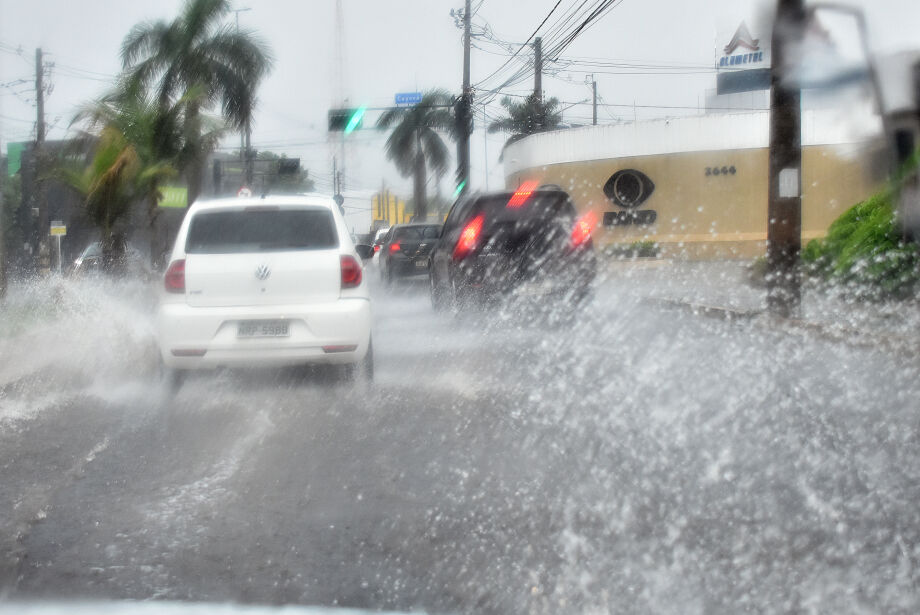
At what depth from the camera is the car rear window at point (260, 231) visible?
Answer: 26.9 feet

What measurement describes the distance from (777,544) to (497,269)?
327 inches

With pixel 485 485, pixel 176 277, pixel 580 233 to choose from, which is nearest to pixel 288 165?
pixel 580 233

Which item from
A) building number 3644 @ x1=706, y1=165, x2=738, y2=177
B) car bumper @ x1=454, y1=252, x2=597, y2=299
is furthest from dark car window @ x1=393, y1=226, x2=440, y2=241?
building number 3644 @ x1=706, y1=165, x2=738, y2=177

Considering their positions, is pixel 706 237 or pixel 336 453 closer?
pixel 336 453

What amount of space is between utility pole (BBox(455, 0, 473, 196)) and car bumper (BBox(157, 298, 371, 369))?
25797 millimetres

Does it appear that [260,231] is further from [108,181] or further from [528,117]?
[528,117]

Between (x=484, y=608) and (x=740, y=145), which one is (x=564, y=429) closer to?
(x=484, y=608)

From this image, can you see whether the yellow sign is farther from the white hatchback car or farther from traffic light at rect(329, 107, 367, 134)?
the white hatchback car

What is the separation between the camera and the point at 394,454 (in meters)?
6.08

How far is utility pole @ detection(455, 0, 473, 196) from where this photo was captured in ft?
109

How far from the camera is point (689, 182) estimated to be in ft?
104

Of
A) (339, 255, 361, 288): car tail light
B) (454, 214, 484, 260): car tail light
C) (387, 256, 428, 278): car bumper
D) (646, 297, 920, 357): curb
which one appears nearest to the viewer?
(339, 255, 361, 288): car tail light

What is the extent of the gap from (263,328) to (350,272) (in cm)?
79

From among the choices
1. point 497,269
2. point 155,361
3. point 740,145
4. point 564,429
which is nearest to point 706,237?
point 740,145
